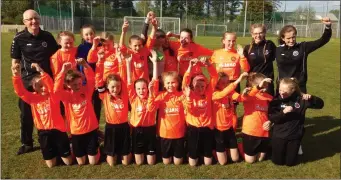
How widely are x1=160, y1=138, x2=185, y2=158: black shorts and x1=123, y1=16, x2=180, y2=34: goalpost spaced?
103 ft

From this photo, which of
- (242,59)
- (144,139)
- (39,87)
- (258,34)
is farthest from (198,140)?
(39,87)

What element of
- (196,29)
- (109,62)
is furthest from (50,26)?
(109,62)

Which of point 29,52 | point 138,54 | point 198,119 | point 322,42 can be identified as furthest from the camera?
point 138,54

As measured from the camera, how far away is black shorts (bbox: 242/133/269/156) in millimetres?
4865

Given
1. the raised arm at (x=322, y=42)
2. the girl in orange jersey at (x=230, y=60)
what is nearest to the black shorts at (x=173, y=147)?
the girl in orange jersey at (x=230, y=60)

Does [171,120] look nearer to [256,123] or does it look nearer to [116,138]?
[116,138]

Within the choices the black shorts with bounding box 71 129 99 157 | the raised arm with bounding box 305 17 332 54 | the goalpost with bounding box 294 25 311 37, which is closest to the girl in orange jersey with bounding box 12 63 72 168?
the black shorts with bounding box 71 129 99 157

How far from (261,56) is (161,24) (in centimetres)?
3212

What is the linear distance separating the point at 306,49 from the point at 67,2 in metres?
42.5

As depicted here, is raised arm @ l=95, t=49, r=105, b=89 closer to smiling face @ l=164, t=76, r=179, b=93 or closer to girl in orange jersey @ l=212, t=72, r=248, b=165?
smiling face @ l=164, t=76, r=179, b=93

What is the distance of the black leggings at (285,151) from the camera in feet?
15.7

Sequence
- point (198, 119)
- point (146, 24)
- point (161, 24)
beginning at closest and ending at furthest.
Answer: point (198, 119) < point (146, 24) < point (161, 24)

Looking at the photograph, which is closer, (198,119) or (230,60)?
(198,119)

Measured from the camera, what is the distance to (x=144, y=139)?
481 centimetres
